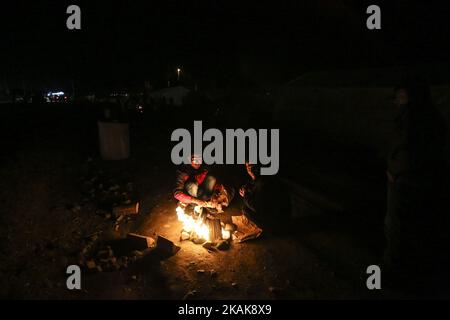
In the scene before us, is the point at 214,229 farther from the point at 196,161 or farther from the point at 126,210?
the point at 126,210

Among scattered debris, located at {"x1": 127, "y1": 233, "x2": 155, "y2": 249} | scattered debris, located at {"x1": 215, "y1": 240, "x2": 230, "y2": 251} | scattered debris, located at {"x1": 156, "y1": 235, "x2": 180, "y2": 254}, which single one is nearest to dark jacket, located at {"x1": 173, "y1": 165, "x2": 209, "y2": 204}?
scattered debris, located at {"x1": 127, "y1": 233, "x2": 155, "y2": 249}

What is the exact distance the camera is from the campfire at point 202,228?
5.87 m

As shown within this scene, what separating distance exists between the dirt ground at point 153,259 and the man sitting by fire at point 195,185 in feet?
1.91

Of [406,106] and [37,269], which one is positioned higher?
[406,106]

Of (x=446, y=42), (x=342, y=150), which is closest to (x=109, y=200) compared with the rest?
(x=342, y=150)

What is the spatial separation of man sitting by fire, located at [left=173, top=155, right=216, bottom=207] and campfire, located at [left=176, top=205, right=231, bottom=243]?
35 cm

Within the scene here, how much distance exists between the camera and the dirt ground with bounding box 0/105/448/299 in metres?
4.68

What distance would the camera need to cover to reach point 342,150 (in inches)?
431

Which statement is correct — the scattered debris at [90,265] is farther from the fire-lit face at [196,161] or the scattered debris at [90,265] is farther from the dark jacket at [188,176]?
the fire-lit face at [196,161]

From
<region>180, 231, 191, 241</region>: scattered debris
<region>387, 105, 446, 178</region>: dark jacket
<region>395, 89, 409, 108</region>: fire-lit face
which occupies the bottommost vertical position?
<region>180, 231, 191, 241</region>: scattered debris

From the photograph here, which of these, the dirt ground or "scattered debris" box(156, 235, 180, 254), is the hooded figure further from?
"scattered debris" box(156, 235, 180, 254)

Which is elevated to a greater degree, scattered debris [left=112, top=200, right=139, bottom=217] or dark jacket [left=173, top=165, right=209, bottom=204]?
dark jacket [left=173, top=165, right=209, bottom=204]

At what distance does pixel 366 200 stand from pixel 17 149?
886 cm
